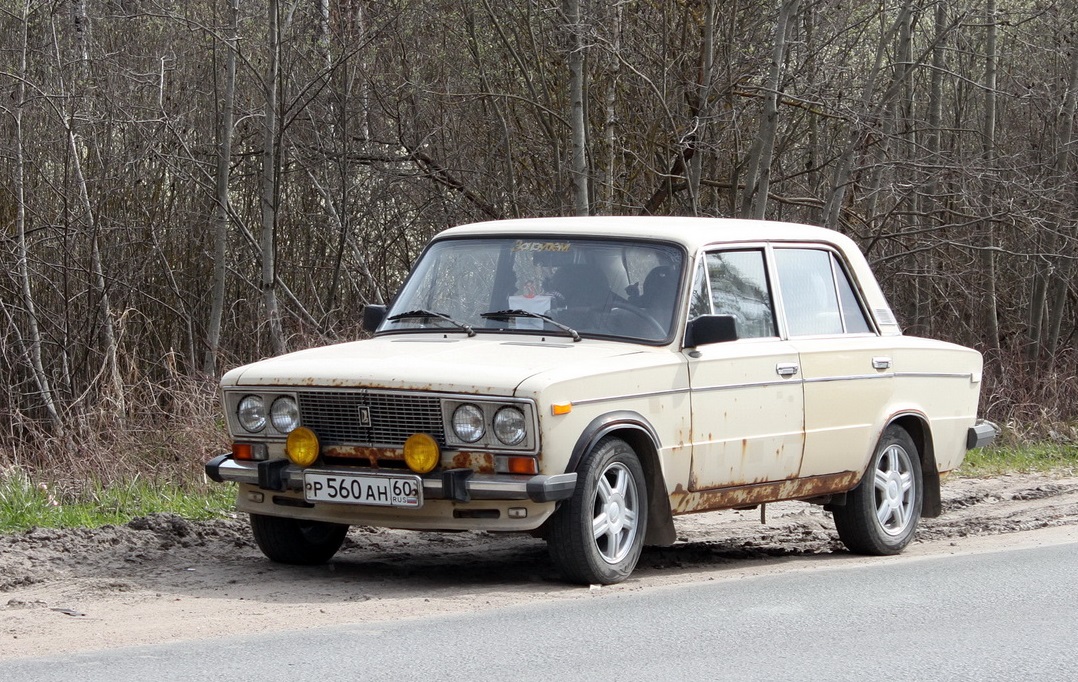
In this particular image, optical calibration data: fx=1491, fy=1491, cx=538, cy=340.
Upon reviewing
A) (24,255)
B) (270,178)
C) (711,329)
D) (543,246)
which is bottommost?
(711,329)

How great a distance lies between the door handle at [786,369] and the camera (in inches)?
311

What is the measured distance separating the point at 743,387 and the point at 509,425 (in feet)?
5.30

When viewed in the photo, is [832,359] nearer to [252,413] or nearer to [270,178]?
[252,413]

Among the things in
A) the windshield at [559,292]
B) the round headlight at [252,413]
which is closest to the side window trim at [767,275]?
the windshield at [559,292]

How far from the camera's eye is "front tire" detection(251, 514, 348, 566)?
24.6 ft

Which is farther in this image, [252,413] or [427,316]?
[427,316]

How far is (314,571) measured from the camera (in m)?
7.52

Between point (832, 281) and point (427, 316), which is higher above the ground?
point (832, 281)

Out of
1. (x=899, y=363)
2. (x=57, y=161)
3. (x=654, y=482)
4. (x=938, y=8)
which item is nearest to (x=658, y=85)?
(x=938, y=8)

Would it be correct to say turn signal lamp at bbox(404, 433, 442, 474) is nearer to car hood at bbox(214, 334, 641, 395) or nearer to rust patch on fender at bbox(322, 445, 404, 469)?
rust patch on fender at bbox(322, 445, 404, 469)

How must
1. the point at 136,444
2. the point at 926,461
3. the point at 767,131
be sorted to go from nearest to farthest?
1. the point at 926,461
2. the point at 136,444
3. the point at 767,131

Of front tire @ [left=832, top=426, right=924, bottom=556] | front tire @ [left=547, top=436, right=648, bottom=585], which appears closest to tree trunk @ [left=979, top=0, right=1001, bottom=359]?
front tire @ [left=832, top=426, right=924, bottom=556]

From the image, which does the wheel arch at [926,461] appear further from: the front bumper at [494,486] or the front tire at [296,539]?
the front tire at [296,539]

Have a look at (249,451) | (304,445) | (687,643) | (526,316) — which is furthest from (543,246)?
(687,643)
